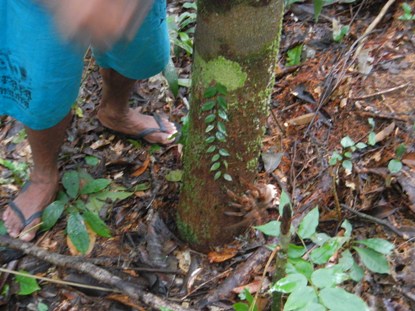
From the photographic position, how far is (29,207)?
2.19 metres

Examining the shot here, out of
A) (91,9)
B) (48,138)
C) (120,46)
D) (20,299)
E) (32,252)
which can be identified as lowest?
(20,299)

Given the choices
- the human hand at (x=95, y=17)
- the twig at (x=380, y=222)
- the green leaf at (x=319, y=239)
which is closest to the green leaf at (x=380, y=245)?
the green leaf at (x=319, y=239)

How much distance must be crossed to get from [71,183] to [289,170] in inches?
39.7

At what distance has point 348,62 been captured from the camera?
8.00 feet

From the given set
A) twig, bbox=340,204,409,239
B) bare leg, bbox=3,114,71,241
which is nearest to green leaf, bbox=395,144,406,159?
twig, bbox=340,204,409,239

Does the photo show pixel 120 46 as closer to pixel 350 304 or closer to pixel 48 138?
pixel 48 138

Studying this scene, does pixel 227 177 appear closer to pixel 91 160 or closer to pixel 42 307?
pixel 42 307

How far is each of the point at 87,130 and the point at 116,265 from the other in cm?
106

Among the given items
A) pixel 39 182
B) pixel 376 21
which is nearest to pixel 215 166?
pixel 39 182

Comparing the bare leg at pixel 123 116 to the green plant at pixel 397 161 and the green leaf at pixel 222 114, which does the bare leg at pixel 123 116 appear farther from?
the green plant at pixel 397 161

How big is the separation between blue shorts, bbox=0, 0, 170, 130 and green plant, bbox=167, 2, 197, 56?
83 cm

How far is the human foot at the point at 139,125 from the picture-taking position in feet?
8.42

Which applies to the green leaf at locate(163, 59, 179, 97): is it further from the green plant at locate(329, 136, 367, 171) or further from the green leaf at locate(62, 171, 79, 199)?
the green plant at locate(329, 136, 367, 171)

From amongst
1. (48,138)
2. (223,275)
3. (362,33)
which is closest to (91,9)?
(48,138)
